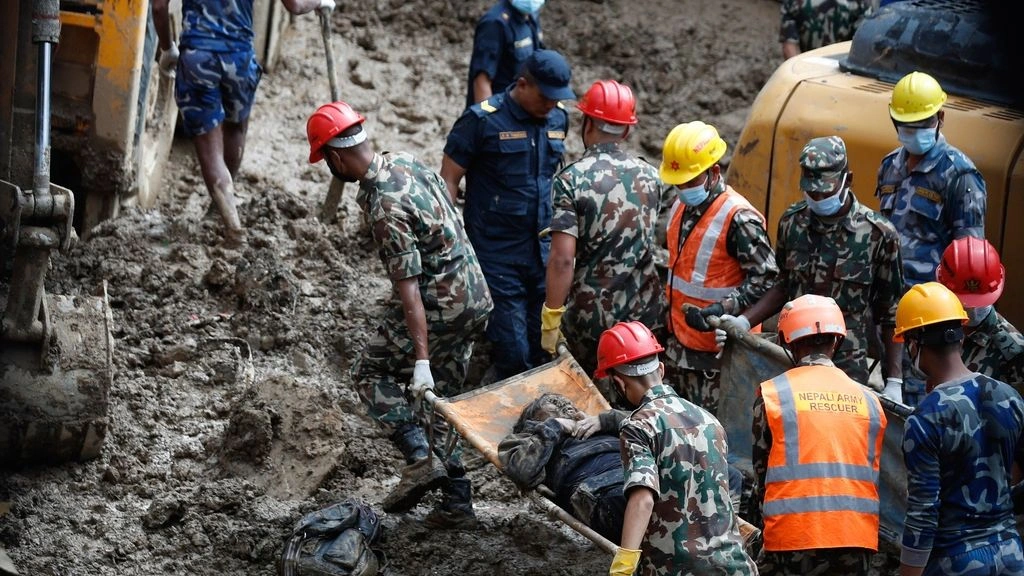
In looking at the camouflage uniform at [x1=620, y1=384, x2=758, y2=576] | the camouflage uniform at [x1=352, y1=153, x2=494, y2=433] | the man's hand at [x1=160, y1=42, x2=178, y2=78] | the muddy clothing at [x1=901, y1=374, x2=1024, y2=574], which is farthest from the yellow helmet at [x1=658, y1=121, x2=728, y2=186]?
the man's hand at [x1=160, y1=42, x2=178, y2=78]

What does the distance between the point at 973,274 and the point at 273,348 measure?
378 cm

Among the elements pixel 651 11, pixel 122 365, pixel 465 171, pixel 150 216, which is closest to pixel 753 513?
pixel 465 171

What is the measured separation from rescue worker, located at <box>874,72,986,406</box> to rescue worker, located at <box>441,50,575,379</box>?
1853mm

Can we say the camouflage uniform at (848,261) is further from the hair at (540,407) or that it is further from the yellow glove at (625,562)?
the yellow glove at (625,562)

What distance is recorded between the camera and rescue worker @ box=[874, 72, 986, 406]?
629cm

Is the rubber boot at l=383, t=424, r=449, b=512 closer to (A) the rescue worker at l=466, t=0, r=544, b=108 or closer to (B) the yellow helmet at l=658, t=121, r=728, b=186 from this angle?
(B) the yellow helmet at l=658, t=121, r=728, b=186

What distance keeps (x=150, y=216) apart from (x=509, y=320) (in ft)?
8.28

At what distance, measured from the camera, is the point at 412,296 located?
238 inches

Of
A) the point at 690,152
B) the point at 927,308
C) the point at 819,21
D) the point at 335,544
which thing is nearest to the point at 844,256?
the point at 690,152

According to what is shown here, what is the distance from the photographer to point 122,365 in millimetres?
7258

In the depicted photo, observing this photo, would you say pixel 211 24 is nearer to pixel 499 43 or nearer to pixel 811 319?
pixel 499 43

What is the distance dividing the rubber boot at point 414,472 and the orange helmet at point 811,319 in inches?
72.9

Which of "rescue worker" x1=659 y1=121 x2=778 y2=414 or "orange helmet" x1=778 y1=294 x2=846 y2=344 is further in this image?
"rescue worker" x1=659 y1=121 x2=778 y2=414

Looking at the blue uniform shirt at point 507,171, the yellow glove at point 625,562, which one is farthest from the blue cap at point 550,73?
the yellow glove at point 625,562
